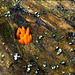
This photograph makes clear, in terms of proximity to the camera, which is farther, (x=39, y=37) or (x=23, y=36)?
(x=39, y=37)

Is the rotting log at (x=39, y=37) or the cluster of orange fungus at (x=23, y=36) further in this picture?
the cluster of orange fungus at (x=23, y=36)

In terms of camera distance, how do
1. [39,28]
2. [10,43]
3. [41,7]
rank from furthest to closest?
1. [41,7]
2. [39,28]
3. [10,43]

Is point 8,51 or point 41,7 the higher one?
point 41,7

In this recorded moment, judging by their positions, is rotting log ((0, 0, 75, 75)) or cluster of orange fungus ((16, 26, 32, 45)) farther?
cluster of orange fungus ((16, 26, 32, 45))

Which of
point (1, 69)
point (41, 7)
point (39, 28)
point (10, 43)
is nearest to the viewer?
point (1, 69)

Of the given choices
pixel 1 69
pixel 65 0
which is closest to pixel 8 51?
pixel 1 69

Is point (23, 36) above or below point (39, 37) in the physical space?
above

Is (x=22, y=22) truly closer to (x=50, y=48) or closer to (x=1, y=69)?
(x=50, y=48)

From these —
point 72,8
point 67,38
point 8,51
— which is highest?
point 72,8
